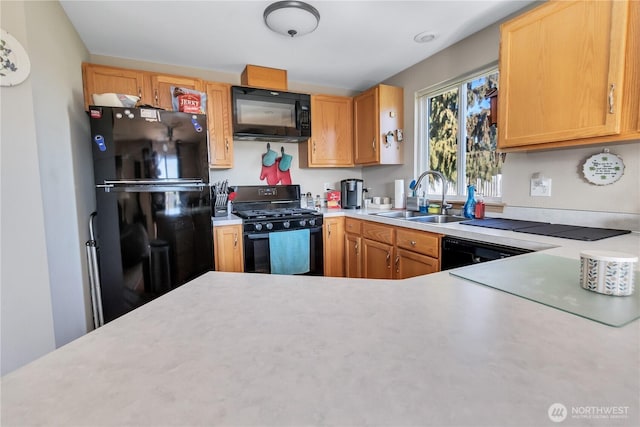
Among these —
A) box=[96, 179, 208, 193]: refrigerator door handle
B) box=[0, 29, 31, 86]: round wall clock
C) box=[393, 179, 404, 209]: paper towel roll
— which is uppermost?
box=[0, 29, 31, 86]: round wall clock

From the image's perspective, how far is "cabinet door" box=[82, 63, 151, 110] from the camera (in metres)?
2.31

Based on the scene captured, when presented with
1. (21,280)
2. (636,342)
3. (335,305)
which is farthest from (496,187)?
(21,280)

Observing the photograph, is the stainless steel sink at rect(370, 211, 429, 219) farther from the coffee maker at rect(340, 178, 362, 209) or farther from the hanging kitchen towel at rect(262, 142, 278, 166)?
the hanging kitchen towel at rect(262, 142, 278, 166)

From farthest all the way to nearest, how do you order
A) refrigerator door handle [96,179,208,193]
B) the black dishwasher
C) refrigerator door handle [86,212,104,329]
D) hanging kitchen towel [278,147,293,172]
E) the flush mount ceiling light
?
1. hanging kitchen towel [278,147,293,172]
2. refrigerator door handle [86,212,104,329]
3. refrigerator door handle [96,179,208,193]
4. the flush mount ceiling light
5. the black dishwasher

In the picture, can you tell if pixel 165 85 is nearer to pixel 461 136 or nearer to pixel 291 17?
pixel 291 17

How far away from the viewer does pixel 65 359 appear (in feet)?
1.52

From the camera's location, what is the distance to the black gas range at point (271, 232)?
2508mm

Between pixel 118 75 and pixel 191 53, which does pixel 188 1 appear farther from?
pixel 118 75

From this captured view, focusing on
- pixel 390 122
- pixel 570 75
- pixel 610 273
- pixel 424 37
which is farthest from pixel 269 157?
pixel 610 273

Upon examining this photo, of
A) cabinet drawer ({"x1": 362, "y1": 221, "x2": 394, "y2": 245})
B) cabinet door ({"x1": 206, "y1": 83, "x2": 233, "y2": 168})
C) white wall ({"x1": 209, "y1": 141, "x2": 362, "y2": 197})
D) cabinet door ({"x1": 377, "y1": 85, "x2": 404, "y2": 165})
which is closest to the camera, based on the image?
cabinet drawer ({"x1": 362, "y1": 221, "x2": 394, "y2": 245})

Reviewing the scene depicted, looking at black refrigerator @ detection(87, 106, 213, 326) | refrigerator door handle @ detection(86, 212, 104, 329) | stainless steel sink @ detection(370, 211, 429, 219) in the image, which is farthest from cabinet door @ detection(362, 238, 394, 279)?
refrigerator door handle @ detection(86, 212, 104, 329)

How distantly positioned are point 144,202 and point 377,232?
1.82m

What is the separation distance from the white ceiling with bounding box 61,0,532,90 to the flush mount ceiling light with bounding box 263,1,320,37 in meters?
0.05

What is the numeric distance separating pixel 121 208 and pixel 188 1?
1419 millimetres
